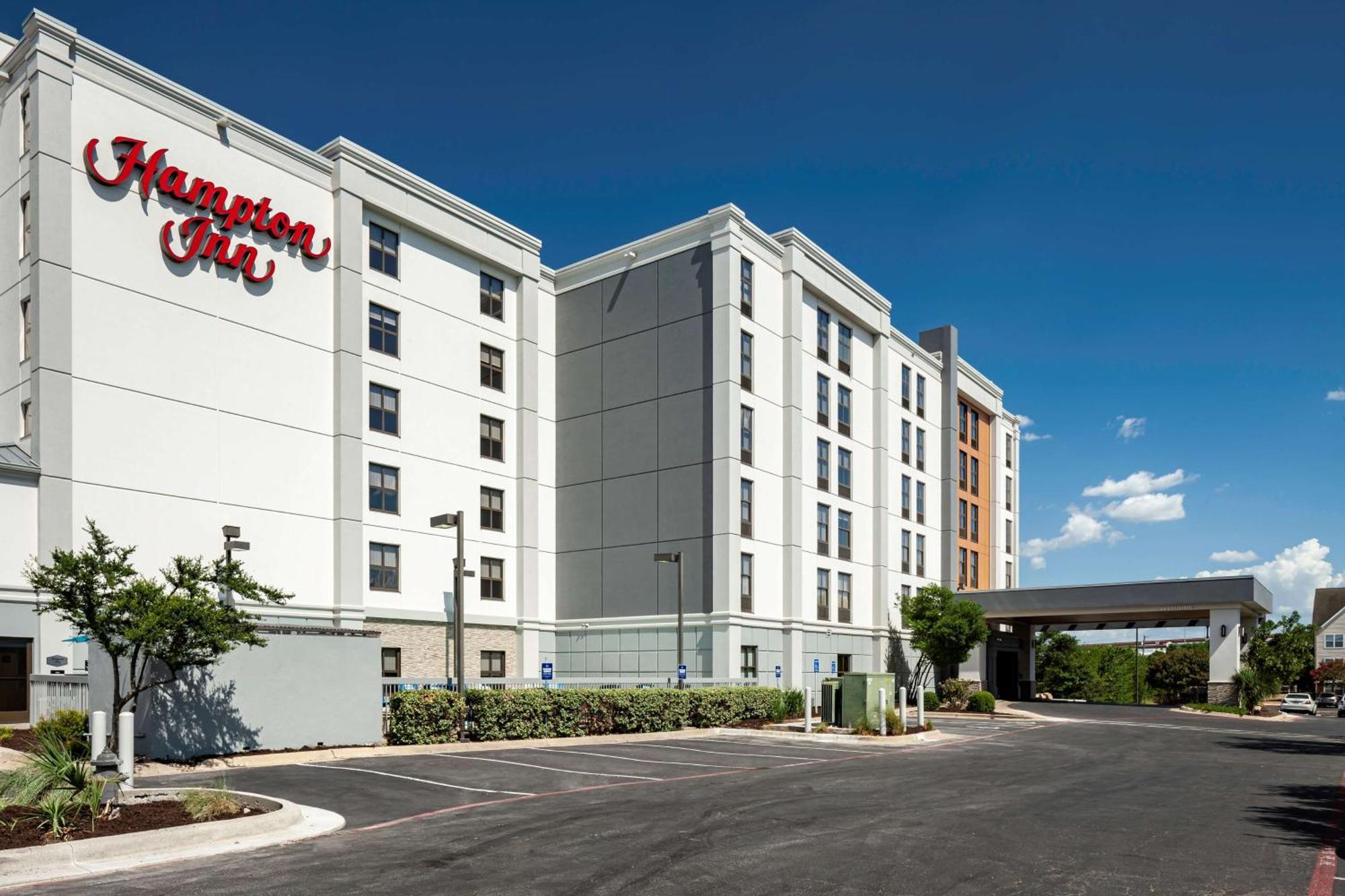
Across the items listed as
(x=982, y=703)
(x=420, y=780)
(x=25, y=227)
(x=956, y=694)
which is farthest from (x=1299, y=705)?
(x=25, y=227)

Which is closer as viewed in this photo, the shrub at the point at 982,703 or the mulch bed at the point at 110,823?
the mulch bed at the point at 110,823

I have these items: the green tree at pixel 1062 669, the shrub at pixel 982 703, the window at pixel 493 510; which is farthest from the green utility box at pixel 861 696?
the green tree at pixel 1062 669

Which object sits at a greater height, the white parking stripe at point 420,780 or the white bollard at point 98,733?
the white bollard at point 98,733

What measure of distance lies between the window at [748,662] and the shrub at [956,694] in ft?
48.9

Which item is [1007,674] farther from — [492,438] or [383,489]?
[383,489]

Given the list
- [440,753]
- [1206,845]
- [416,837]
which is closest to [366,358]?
[440,753]

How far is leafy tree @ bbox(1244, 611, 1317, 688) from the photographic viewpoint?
53.1 metres

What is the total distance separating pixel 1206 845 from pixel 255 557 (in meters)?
28.0

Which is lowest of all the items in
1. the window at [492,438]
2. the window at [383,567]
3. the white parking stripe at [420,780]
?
the white parking stripe at [420,780]

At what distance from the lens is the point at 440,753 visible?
2467cm

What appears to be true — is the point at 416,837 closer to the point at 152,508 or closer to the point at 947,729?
the point at 152,508

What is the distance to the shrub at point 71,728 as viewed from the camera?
20.5m

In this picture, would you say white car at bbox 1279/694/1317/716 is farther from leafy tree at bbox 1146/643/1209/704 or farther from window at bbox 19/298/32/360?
window at bbox 19/298/32/360

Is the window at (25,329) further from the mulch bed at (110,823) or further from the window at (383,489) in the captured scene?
the mulch bed at (110,823)
